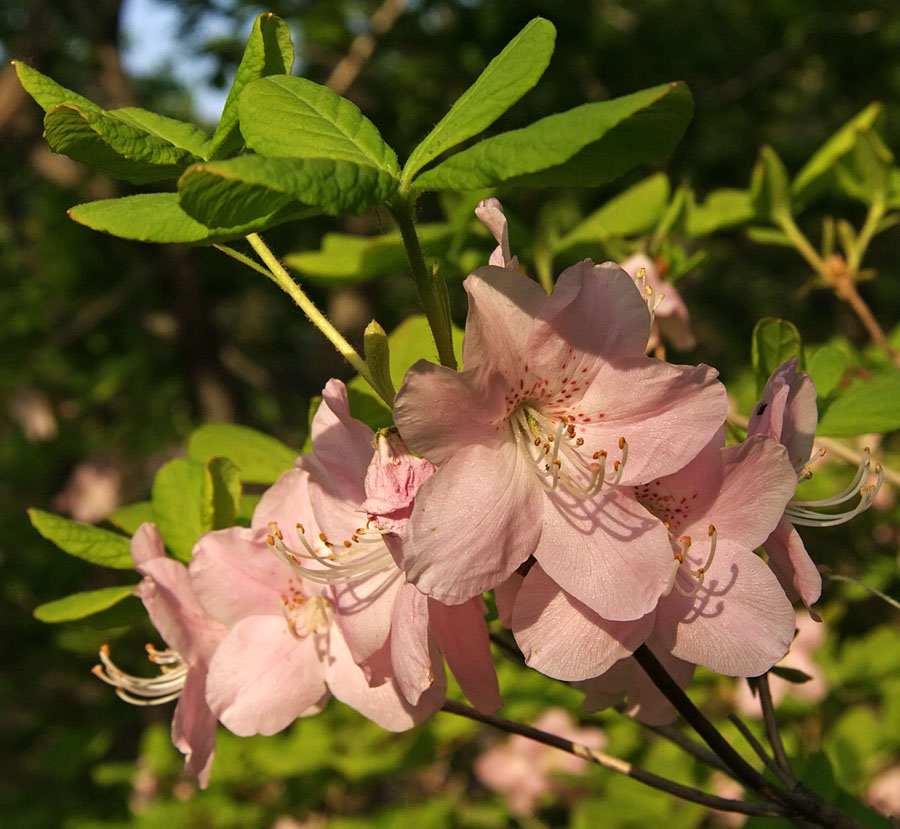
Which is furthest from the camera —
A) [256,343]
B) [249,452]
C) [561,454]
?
[256,343]

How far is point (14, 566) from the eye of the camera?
127 inches

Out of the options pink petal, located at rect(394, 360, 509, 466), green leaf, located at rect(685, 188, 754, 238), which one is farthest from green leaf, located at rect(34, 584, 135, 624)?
green leaf, located at rect(685, 188, 754, 238)

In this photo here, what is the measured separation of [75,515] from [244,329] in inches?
92.5

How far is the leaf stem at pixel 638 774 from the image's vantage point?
82 cm

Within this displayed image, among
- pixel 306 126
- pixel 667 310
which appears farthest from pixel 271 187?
pixel 667 310

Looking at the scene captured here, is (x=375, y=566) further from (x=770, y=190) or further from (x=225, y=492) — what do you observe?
(x=770, y=190)

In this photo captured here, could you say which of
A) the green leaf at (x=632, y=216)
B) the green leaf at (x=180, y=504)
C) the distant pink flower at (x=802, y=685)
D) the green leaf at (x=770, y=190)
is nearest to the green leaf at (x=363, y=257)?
the green leaf at (x=632, y=216)

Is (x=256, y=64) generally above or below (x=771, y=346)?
above

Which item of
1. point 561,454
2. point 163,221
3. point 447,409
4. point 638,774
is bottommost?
point 638,774

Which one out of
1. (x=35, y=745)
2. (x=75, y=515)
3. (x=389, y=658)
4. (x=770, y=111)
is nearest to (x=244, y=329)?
(x=75, y=515)

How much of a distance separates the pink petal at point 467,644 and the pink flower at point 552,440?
113 millimetres

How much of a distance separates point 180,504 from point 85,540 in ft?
0.35

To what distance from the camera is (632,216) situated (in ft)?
4.93

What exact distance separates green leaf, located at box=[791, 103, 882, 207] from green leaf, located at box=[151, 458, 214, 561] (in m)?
1.13
